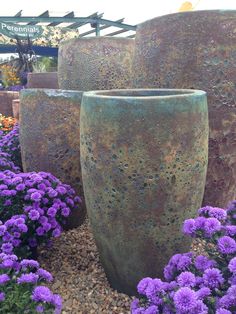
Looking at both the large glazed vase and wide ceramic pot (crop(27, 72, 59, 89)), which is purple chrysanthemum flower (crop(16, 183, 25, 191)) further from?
wide ceramic pot (crop(27, 72, 59, 89))

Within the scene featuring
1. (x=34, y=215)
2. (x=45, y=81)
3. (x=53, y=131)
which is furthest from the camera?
(x=45, y=81)

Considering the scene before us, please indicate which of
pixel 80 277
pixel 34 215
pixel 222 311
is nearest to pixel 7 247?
pixel 34 215

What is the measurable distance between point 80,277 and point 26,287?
80 cm

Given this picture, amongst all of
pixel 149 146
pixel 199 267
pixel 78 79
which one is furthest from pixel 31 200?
pixel 78 79

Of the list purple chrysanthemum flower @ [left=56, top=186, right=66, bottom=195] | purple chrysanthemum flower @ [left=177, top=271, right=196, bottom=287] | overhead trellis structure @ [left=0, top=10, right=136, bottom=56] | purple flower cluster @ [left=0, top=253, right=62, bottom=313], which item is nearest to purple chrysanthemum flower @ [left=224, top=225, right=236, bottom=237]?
purple chrysanthemum flower @ [left=177, top=271, right=196, bottom=287]

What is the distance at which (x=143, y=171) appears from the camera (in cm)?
176

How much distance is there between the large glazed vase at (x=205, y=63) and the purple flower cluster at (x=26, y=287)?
151 centimetres

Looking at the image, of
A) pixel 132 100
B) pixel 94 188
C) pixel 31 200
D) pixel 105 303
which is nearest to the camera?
pixel 132 100

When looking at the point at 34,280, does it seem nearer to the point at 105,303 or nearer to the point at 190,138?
the point at 105,303

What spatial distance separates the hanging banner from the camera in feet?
39.9

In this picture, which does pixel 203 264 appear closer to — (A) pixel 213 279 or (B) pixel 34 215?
(A) pixel 213 279

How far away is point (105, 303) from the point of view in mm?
2059

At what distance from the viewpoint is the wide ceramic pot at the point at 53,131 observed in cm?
265

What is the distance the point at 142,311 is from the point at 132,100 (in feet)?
3.06
